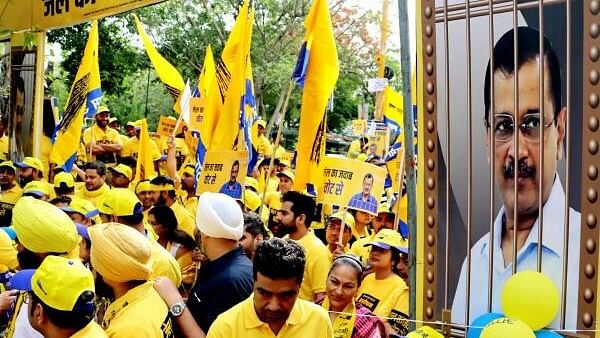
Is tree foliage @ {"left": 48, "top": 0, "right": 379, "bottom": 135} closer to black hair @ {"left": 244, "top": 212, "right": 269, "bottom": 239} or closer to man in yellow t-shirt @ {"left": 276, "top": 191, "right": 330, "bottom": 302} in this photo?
man in yellow t-shirt @ {"left": 276, "top": 191, "right": 330, "bottom": 302}

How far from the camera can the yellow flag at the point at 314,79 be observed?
5.75 metres

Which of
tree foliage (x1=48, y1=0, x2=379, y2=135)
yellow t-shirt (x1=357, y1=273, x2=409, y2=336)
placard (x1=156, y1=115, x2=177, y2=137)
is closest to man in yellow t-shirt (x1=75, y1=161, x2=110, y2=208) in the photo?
placard (x1=156, y1=115, x2=177, y2=137)

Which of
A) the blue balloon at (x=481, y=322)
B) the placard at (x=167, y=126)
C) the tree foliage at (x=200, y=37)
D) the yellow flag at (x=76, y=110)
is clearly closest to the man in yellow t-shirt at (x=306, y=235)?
the blue balloon at (x=481, y=322)

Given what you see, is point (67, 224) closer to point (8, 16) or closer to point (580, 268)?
point (580, 268)

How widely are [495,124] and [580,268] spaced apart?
0.57 metres

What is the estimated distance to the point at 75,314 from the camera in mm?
2896

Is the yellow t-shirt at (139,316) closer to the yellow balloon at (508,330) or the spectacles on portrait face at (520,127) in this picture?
the yellow balloon at (508,330)

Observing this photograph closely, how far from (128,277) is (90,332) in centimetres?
42

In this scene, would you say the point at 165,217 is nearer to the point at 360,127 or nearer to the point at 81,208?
the point at 81,208

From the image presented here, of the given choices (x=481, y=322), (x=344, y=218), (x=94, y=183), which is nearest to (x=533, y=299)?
(x=481, y=322)

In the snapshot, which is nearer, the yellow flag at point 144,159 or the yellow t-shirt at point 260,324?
the yellow t-shirt at point 260,324

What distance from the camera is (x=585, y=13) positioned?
2375mm

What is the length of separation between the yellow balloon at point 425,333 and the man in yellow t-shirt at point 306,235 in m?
2.38

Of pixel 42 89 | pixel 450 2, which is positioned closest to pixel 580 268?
pixel 450 2
